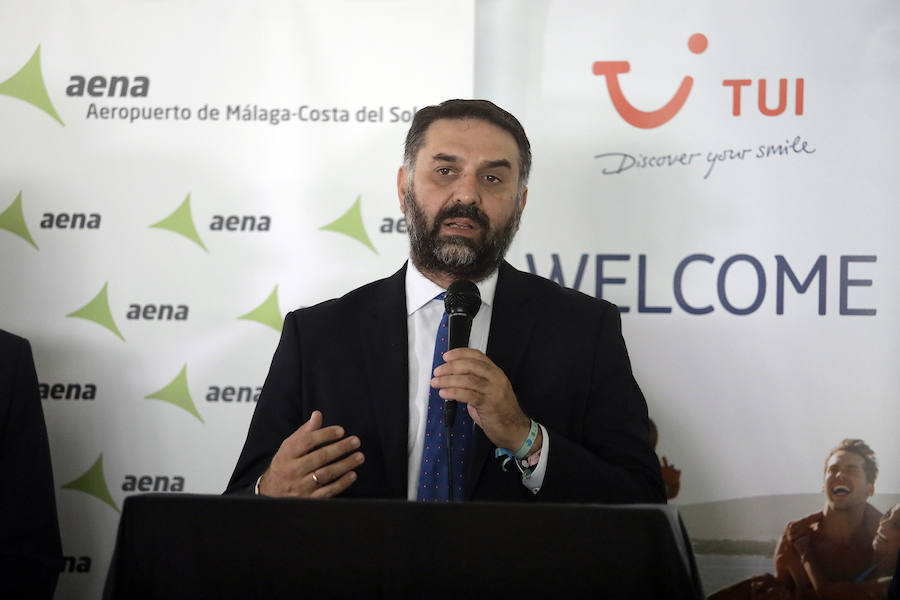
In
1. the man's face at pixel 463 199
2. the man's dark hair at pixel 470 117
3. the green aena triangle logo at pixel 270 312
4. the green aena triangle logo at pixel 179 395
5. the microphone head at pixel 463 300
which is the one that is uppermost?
the man's dark hair at pixel 470 117

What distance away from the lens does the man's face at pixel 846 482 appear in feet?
10.0

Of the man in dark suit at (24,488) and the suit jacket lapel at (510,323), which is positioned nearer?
the suit jacket lapel at (510,323)

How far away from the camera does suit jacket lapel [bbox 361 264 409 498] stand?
230cm

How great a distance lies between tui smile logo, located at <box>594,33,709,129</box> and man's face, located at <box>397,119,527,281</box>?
76 centimetres

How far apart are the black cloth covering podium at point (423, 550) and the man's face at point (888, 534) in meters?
2.14

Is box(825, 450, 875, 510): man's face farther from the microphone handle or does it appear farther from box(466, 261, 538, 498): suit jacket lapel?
the microphone handle

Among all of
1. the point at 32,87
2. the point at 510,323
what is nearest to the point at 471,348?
the point at 510,323

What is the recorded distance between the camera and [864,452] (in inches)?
121

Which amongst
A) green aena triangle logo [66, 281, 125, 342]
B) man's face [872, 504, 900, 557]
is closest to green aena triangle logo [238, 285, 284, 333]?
green aena triangle logo [66, 281, 125, 342]

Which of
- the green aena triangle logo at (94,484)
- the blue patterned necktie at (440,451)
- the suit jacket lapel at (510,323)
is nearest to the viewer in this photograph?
the blue patterned necktie at (440,451)

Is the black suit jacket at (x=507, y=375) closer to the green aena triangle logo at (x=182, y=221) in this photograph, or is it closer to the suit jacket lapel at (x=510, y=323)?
the suit jacket lapel at (x=510, y=323)

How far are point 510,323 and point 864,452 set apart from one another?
1.43 metres

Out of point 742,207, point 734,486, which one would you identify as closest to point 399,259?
point 742,207

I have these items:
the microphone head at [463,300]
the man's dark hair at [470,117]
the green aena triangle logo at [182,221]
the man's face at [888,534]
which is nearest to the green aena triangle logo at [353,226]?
the green aena triangle logo at [182,221]
